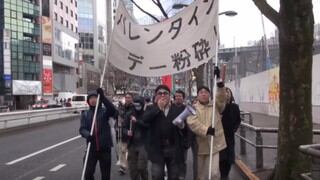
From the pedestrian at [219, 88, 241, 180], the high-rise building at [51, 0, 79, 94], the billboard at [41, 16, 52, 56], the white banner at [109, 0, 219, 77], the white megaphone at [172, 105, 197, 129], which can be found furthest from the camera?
the high-rise building at [51, 0, 79, 94]

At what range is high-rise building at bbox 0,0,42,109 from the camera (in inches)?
3019

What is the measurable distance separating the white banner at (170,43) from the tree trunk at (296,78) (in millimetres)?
1085

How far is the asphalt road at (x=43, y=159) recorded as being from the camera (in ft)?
39.5

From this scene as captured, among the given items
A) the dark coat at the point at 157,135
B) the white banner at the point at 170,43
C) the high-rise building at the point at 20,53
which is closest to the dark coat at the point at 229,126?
the white banner at the point at 170,43

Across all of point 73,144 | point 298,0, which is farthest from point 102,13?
point 298,0

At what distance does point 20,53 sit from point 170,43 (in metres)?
75.9

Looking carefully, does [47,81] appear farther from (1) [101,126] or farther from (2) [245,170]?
(1) [101,126]

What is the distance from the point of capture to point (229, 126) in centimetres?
920

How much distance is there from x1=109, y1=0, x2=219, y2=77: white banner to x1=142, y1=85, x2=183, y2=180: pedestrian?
1.82ft

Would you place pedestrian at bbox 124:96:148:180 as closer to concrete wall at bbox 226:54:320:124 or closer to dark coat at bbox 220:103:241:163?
dark coat at bbox 220:103:241:163

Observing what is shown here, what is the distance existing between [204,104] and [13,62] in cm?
7456

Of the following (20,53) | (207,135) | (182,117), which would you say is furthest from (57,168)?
(20,53)

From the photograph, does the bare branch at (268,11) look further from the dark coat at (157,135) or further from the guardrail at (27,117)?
the guardrail at (27,117)

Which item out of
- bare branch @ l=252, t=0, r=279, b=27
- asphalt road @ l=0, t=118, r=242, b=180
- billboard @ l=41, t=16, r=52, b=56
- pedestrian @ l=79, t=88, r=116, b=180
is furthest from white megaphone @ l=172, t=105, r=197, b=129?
billboard @ l=41, t=16, r=52, b=56
